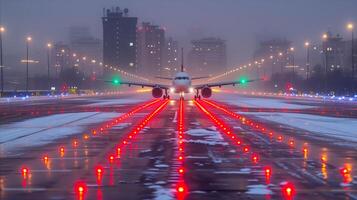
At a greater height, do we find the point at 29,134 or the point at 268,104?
the point at 268,104

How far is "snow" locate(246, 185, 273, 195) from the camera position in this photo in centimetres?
1268

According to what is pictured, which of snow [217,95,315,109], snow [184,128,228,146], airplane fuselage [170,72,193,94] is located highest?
airplane fuselage [170,72,193,94]

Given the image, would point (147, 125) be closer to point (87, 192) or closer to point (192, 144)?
point (192, 144)

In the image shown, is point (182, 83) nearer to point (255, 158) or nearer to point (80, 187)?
point (255, 158)

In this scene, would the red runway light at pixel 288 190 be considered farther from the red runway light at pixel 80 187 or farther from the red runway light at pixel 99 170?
the red runway light at pixel 99 170

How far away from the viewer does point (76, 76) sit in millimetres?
161250

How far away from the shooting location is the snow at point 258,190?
41.6 ft

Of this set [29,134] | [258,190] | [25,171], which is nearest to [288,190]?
[258,190]

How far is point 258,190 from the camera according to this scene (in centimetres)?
1294

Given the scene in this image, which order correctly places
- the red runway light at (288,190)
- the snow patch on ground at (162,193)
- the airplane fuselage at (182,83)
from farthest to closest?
the airplane fuselage at (182,83) < the red runway light at (288,190) < the snow patch on ground at (162,193)

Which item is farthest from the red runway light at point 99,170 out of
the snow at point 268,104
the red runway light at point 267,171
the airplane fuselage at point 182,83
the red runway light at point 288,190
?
the airplane fuselage at point 182,83

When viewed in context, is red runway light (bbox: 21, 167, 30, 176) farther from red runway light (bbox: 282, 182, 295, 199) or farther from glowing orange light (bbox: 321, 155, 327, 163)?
glowing orange light (bbox: 321, 155, 327, 163)

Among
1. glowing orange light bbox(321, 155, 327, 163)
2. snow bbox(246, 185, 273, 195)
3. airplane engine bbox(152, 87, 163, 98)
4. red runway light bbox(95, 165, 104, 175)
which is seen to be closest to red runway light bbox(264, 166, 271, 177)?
snow bbox(246, 185, 273, 195)

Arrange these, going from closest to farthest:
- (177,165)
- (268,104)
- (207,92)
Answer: (177,165)
(268,104)
(207,92)
